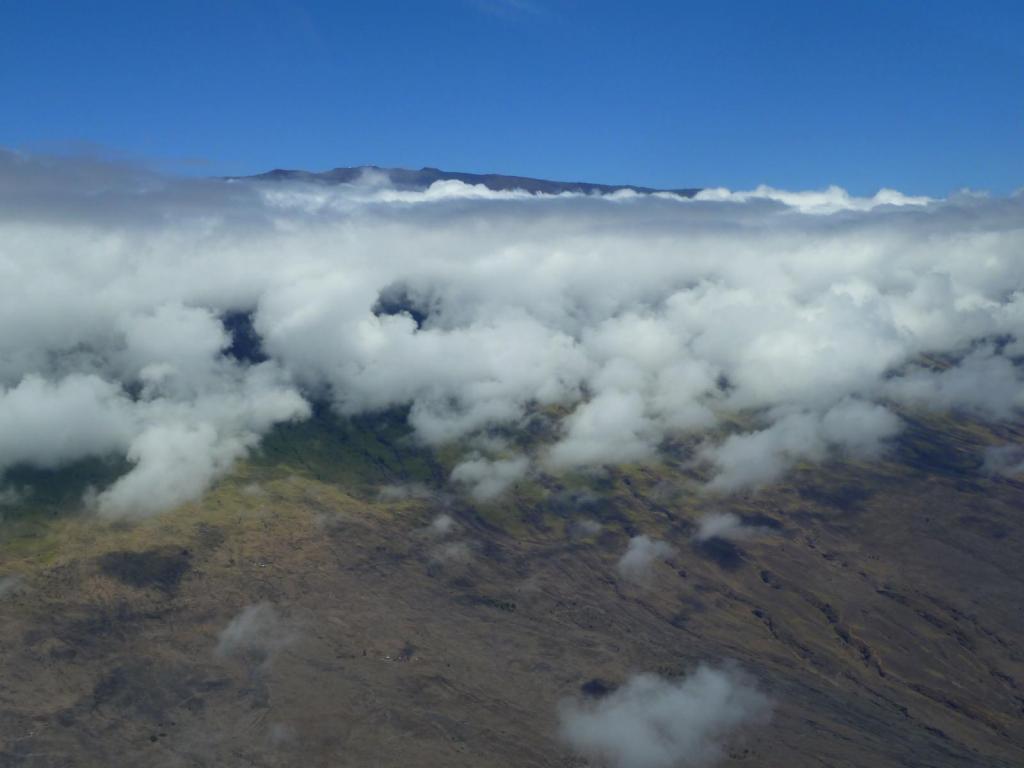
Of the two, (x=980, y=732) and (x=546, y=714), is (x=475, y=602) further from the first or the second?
(x=980, y=732)

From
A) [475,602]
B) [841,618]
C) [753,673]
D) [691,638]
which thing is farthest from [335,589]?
[841,618]

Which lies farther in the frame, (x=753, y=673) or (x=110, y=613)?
(x=110, y=613)

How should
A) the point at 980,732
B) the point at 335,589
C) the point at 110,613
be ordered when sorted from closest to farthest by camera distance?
the point at 980,732
the point at 110,613
the point at 335,589

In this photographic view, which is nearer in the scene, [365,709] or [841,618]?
[365,709]

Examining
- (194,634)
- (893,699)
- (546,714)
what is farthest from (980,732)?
(194,634)

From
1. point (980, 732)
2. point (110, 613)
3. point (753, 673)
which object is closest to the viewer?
point (980, 732)

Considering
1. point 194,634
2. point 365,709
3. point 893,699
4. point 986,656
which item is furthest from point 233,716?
point 986,656

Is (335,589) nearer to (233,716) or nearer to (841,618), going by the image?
(233,716)

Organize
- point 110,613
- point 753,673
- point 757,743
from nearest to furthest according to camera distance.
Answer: point 757,743 → point 753,673 → point 110,613
